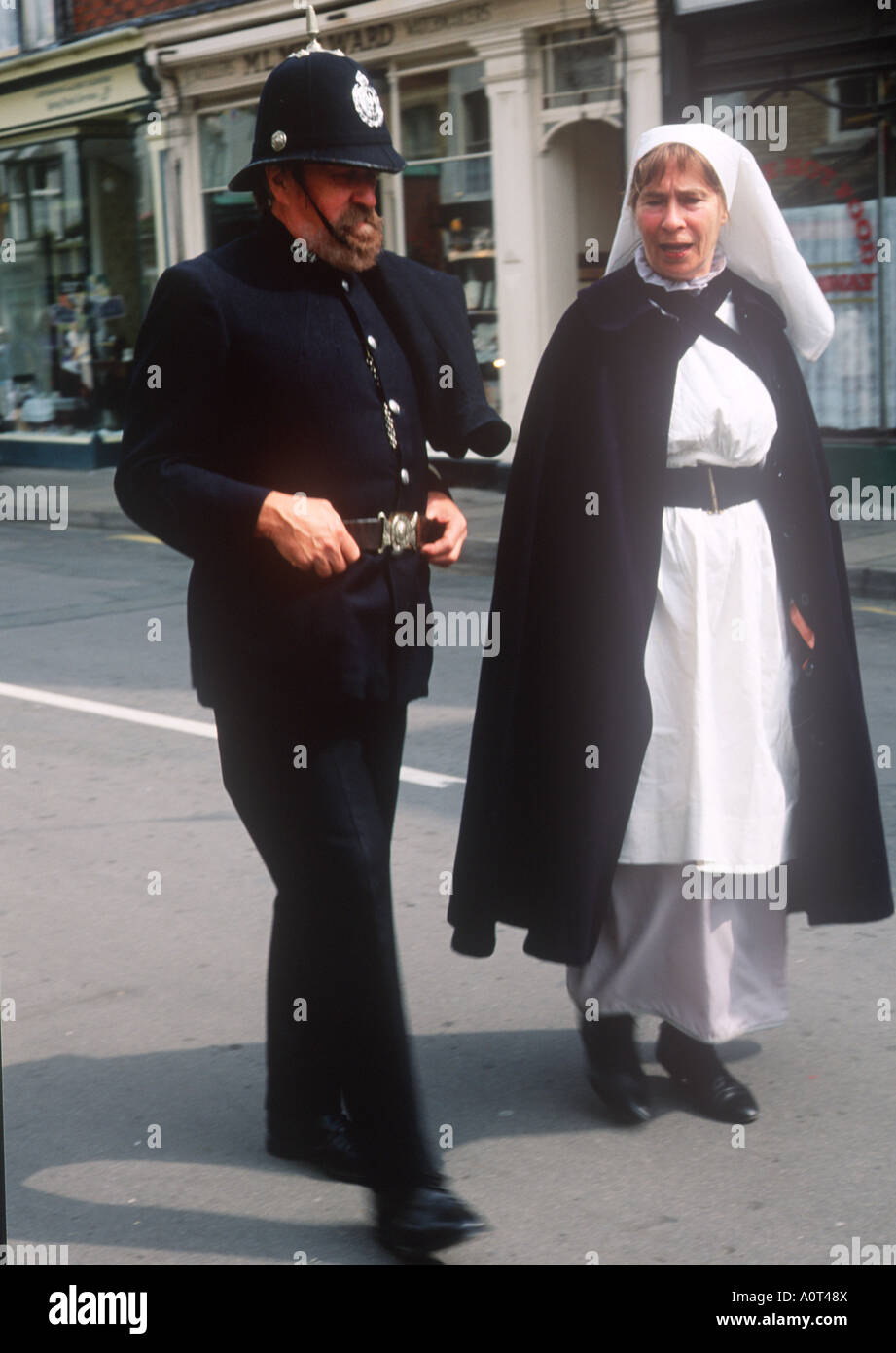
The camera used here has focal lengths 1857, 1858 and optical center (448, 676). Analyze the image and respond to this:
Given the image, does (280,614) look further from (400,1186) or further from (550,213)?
(550,213)

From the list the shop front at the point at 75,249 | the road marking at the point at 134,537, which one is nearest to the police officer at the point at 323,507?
the road marking at the point at 134,537

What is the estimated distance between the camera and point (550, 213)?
16422 millimetres

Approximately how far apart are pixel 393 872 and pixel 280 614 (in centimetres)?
250

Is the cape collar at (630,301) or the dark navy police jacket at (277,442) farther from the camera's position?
the cape collar at (630,301)

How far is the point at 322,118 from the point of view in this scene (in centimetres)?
305

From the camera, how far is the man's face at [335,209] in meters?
3.08

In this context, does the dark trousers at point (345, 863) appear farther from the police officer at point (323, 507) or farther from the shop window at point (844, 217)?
the shop window at point (844, 217)

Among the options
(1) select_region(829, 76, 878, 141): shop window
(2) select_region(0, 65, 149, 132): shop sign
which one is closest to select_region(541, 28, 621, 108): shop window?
(1) select_region(829, 76, 878, 141): shop window

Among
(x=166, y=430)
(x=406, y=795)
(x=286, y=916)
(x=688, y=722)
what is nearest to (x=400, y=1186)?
(x=286, y=916)

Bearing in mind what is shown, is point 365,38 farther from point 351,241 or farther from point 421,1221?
point 421,1221

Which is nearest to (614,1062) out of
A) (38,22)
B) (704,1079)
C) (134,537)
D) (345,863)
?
(704,1079)

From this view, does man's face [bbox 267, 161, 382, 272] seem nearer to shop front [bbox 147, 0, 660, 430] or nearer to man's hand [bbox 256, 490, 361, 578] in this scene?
man's hand [bbox 256, 490, 361, 578]

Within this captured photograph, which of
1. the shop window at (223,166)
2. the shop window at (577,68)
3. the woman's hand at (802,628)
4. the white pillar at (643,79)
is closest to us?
the woman's hand at (802,628)

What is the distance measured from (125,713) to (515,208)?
381 inches
